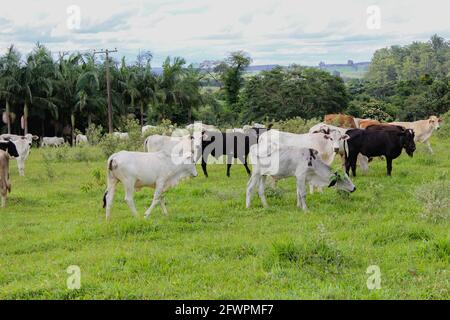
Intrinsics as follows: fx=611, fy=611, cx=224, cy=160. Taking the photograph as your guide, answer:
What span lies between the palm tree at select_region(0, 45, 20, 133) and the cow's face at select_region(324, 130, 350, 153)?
29895 mm

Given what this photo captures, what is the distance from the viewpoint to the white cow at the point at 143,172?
10984 mm

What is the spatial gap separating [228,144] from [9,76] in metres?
26.8

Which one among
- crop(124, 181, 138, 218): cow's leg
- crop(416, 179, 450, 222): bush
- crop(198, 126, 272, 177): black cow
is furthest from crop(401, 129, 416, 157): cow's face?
crop(124, 181, 138, 218): cow's leg

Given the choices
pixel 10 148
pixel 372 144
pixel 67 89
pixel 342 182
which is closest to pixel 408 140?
pixel 372 144

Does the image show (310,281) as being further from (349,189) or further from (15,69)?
(15,69)

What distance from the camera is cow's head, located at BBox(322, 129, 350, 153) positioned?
1463 cm

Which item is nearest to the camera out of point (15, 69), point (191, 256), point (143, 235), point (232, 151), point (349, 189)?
point (191, 256)

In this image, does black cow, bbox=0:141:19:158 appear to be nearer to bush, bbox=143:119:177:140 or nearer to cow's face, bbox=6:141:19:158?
cow's face, bbox=6:141:19:158

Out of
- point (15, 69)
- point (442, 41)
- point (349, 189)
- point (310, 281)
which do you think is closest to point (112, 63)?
point (15, 69)

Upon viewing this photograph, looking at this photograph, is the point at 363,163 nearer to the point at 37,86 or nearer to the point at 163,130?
the point at 163,130

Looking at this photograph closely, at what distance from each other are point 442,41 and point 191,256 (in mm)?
140699

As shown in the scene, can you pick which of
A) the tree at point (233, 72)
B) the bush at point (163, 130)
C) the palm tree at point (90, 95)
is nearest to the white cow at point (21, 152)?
the bush at point (163, 130)

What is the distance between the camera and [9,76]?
40094 mm
